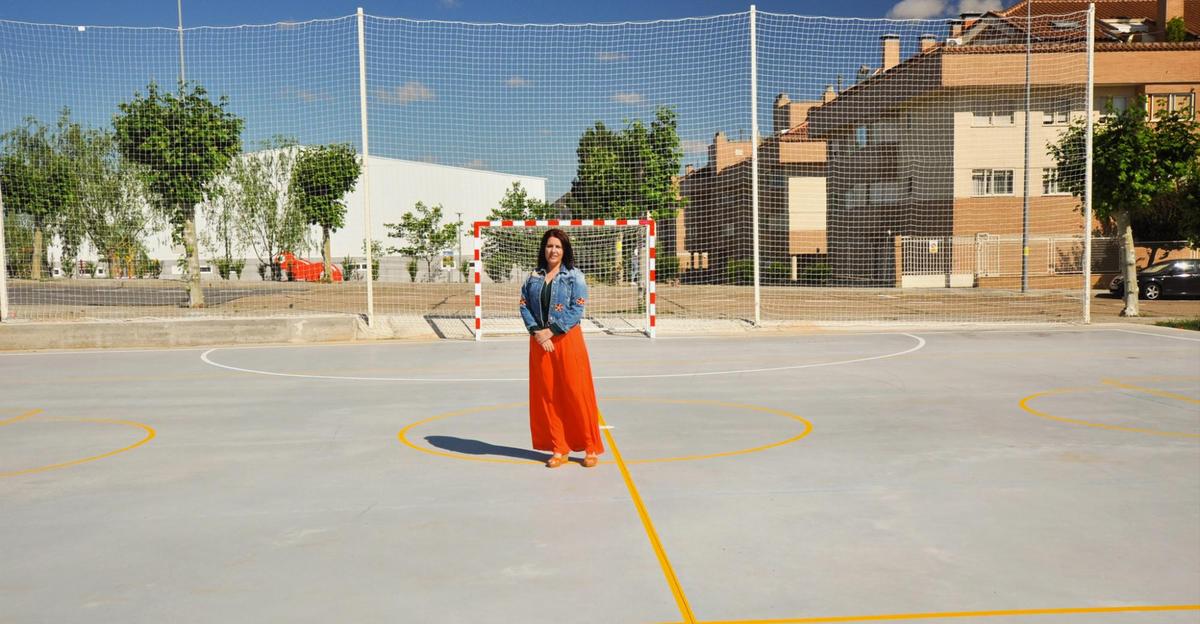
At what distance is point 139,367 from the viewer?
1117cm

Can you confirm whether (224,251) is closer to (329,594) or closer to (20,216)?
(20,216)

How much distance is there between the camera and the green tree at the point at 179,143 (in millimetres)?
17562

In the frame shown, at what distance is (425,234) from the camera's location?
43500 mm

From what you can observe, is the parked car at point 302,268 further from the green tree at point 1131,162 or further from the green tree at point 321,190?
the green tree at point 1131,162

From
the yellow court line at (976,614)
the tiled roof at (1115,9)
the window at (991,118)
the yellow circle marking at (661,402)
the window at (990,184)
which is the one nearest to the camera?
the yellow court line at (976,614)

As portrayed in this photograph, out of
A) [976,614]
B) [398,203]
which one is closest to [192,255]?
[976,614]

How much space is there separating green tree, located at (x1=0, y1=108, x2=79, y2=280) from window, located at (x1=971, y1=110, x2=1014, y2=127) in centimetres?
2931

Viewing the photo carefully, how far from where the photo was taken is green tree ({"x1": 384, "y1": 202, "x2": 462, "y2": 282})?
42375 millimetres

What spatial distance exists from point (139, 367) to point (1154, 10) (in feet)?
159

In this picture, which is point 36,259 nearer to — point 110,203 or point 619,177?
point 110,203

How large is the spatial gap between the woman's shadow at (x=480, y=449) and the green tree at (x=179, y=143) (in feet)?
46.1

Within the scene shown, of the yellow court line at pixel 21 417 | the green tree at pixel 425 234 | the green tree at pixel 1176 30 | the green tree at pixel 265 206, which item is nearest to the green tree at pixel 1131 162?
the yellow court line at pixel 21 417

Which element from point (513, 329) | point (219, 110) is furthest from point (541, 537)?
point (219, 110)

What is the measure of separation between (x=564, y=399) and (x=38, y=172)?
51.7 feet
